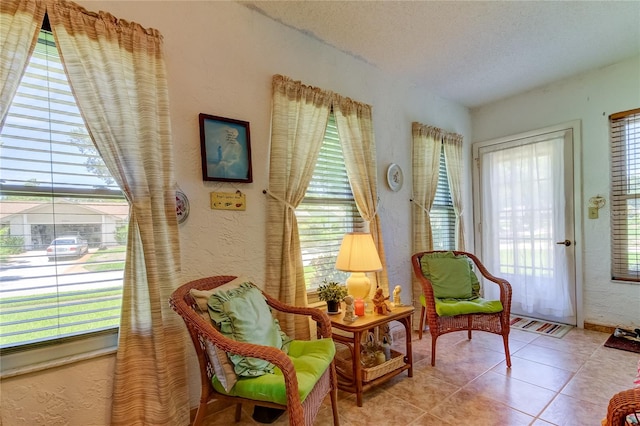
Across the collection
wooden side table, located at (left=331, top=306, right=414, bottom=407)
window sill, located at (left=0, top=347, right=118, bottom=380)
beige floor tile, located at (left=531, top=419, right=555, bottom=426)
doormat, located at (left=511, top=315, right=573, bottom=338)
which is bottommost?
doormat, located at (left=511, top=315, right=573, bottom=338)

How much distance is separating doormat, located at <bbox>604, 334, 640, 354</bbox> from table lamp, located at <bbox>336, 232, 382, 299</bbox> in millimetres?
2324

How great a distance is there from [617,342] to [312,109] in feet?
11.1

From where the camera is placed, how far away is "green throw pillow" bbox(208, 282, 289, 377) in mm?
1457

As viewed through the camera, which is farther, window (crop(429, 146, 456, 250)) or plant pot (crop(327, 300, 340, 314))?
window (crop(429, 146, 456, 250))

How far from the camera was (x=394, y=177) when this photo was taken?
3.14 meters

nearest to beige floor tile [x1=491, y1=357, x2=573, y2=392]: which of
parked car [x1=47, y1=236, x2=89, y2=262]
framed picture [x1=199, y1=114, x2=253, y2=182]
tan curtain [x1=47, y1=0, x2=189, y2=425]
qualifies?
tan curtain [x1=47, y1=0, x2=189, y2=425]

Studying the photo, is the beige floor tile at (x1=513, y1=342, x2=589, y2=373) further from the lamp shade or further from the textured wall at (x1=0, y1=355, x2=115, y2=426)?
the textured wall at (x1=0, y1=355, x2=115, y2=426)

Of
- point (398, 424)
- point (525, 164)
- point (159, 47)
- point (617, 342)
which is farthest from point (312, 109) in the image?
point (617, 342)

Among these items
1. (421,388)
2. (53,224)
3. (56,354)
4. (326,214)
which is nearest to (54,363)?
(56,354)

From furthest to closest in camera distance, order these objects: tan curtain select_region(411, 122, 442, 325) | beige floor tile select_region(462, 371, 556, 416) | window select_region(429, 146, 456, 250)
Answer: window select_region(429, 146, 456, 250)
tan curtain select_region(411, 122, 442, 325)
beige floor tile select_region(462, 371, 556, 416)

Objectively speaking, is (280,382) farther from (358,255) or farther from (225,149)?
(225,149)

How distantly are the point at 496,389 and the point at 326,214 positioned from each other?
5.68 feet

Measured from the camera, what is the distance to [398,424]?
1.79m

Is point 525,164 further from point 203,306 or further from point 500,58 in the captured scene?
point 203,306
